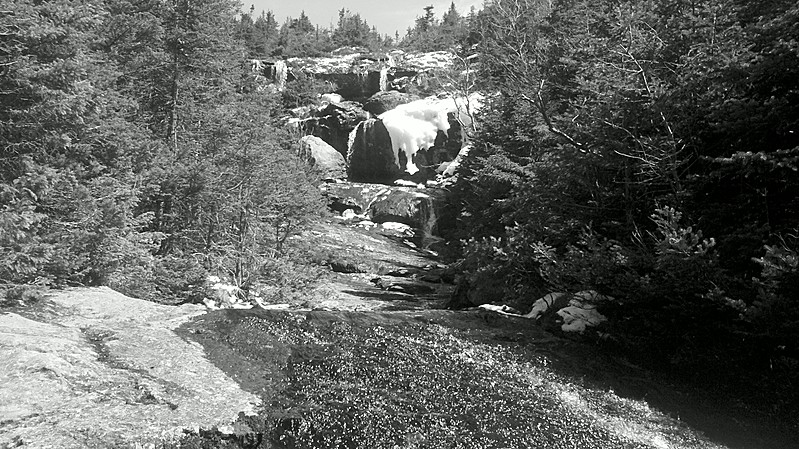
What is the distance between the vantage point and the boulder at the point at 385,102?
151 ft

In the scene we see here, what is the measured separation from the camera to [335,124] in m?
42.6

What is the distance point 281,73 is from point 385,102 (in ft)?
42.2

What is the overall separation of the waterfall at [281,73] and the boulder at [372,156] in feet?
48.1

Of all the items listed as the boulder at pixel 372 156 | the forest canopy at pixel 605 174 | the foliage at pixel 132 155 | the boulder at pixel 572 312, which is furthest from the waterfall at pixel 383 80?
the boulder at pixel 572 312

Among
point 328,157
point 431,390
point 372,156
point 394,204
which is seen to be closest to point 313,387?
point 431,390

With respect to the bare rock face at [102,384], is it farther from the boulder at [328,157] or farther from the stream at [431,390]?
the boulder at [328,157]

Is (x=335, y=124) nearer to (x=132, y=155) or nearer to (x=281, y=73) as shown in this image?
(x=281, y=73)

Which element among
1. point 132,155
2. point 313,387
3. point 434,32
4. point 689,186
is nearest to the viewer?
point 313,387

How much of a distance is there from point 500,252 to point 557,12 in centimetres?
1584

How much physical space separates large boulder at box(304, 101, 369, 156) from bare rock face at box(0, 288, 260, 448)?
3731 cm

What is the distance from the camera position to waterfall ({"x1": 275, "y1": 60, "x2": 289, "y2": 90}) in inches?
1987

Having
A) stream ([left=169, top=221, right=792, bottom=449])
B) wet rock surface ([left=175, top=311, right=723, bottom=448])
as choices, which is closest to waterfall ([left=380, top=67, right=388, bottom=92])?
stream ([left=169, top=221, right=792, bottom=449])

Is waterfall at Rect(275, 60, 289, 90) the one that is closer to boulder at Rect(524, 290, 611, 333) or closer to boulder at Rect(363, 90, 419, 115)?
boulder at Rect(363, 90, 419, 115)

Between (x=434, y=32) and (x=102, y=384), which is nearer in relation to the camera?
(x=102, y=384)
